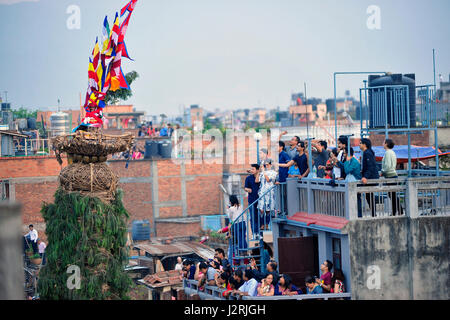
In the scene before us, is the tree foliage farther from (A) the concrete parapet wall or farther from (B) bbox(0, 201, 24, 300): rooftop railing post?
(B) bbox(0, 201, 24, 300): rooftop railing post

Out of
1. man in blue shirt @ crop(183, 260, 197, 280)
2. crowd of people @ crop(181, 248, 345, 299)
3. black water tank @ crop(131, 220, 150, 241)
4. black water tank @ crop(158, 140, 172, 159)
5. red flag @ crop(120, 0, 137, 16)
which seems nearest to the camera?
crowd of people @ crop(181, 248, 345, 299)

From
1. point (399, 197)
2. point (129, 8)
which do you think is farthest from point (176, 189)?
point (399, 197)

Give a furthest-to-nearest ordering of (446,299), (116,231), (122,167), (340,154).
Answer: (122,167)
(116,231)
(340,154)
(446,299)

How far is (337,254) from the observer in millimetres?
14242

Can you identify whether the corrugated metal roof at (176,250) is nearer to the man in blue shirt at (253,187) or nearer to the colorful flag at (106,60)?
the man in blue shirt at (253,187)

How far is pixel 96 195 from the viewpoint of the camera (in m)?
16.1

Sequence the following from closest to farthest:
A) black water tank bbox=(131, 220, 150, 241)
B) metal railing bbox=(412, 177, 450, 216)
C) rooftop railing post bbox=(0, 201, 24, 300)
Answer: rooftop railing post bbox=(0, 201, 24, 300) < metal railing bbox=(412, 177, 450, 216) < black water tank bbox=(131, 220, 150, 241)

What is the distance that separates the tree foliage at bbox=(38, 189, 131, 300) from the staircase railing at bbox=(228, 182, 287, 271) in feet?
10.2

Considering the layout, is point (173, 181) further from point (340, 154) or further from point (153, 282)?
point (340, 154)

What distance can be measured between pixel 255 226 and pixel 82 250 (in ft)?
14.9

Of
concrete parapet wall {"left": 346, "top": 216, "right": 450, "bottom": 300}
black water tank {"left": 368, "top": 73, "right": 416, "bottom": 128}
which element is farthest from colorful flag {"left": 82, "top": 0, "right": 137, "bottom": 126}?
concrete parapet wall {"left": 346, "top": 216, "right": 450, "bottom": 300}

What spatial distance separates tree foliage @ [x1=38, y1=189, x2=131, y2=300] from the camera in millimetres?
15508

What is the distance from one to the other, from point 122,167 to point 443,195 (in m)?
38.2
